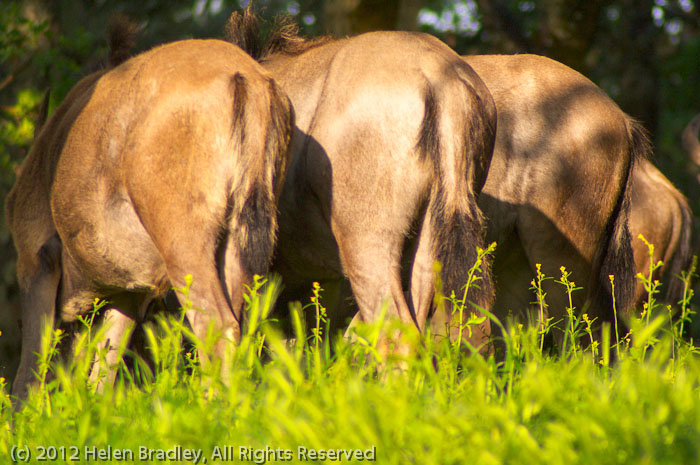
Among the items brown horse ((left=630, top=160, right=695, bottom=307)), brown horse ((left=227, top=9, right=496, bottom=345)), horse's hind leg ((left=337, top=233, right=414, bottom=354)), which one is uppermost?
brown horse ((left=227, top=9, right=496, bottom=345))

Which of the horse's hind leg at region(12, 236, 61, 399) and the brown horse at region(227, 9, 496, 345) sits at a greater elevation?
the brown horse at region(227, 9, 496, 345)

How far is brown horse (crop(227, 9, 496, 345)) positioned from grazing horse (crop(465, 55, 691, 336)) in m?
0.90

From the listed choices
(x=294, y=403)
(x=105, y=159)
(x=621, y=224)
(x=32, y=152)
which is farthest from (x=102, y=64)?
(x=294, y=403)

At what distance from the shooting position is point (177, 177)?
387 cm

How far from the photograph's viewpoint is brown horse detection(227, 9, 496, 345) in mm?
4113

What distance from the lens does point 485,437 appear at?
2.02 metres

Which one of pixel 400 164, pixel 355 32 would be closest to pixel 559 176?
pixel 400 164

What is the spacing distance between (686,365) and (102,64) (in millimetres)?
4689

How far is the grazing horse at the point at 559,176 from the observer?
5.27 m

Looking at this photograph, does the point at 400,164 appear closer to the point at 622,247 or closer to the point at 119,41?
the point at 622,247

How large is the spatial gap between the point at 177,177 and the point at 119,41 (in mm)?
2354

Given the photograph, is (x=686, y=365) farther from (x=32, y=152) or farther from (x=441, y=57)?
(x=32, y=152)

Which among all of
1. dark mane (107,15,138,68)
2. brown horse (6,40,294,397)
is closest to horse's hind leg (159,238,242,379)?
brown horse (6,40,294,397)

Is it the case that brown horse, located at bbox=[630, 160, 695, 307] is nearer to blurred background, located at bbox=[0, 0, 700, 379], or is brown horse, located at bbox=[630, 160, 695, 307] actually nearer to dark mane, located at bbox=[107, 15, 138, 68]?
blurred background, located at bbox=[0, 0, 700, 379]
